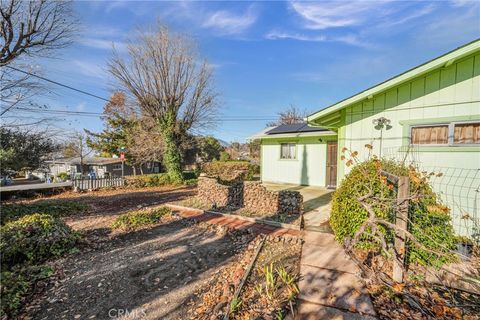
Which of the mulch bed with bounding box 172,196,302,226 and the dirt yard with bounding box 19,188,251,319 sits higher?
the mulch bed with bounding box 172,196,302,226

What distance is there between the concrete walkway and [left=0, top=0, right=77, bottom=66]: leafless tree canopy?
11.0m

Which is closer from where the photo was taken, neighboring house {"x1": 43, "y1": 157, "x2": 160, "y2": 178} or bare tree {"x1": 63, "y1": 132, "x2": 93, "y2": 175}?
bare tree {"x1": 63, "y1": 132, "x2": 93, "y2": 175}

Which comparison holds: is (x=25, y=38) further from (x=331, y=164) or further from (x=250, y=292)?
(x=331, y=164)

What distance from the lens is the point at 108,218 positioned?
6707mm

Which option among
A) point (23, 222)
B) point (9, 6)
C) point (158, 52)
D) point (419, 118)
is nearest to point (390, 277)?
point (419, 118)

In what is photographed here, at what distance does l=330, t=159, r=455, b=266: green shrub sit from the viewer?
317 centimetres

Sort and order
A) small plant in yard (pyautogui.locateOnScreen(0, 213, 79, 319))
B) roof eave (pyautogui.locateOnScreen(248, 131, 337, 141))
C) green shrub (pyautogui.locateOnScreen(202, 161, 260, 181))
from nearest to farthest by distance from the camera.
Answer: small plant in yard (pyautogui.locateOnScreen(0, 213, 79, 319)), roof eave (pyautogui.locateOnScreen(248, 131, 337, 141)), green shrub (pyautogui.locateOnScreen(202, 161, 260, 181))

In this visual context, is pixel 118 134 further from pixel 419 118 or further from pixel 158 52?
pixel 419 118

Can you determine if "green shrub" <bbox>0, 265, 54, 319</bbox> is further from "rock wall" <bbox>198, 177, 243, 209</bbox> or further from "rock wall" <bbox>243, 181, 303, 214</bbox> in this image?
"rock wall" <bbox>243, 181, 303, 214</bbox>

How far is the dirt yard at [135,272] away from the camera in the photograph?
2.65m

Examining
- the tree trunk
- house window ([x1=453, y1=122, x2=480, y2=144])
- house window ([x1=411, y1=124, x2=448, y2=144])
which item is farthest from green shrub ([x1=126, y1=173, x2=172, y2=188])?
house window ([x1=453, y1=122, x2=480, y2=144])

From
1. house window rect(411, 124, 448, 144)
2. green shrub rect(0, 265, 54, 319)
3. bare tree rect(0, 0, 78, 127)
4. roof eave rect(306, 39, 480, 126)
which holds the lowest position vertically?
green shrub rect(0, 265, 54, 319)

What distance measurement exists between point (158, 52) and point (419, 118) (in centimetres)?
1506

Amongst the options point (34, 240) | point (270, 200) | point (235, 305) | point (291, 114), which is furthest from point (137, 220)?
point (291, 114)
